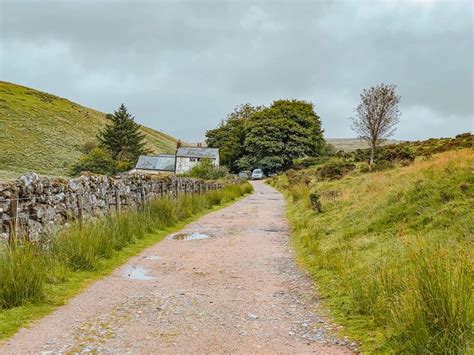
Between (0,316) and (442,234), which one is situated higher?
(442,234)

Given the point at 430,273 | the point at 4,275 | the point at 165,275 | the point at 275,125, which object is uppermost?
the point at 275,125

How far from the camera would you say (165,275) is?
26.2 feet

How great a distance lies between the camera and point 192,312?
580cm

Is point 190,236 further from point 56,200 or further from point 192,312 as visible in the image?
point 192,312

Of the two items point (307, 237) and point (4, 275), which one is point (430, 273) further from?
point (307, 237)

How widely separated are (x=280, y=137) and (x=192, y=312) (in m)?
65.1

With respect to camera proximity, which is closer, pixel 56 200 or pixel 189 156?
pixel 56 200

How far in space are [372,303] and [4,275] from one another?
4690mm

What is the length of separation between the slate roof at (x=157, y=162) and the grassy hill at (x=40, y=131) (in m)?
10.8

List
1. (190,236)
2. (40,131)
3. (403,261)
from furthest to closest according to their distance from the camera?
(40,131) → (190,236) → (403,261)

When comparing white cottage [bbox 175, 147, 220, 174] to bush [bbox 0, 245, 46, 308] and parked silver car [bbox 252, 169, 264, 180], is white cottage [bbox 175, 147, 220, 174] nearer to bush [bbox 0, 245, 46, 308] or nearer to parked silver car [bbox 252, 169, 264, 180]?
parked silver car [bbox 252, 169, 264, 180]

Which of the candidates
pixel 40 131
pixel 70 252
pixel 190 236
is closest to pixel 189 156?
pixel 40 131

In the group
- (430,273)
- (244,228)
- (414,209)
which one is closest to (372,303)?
(430,273)

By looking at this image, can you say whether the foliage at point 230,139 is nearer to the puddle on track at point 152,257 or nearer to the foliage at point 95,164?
the foliage at point 95,164
